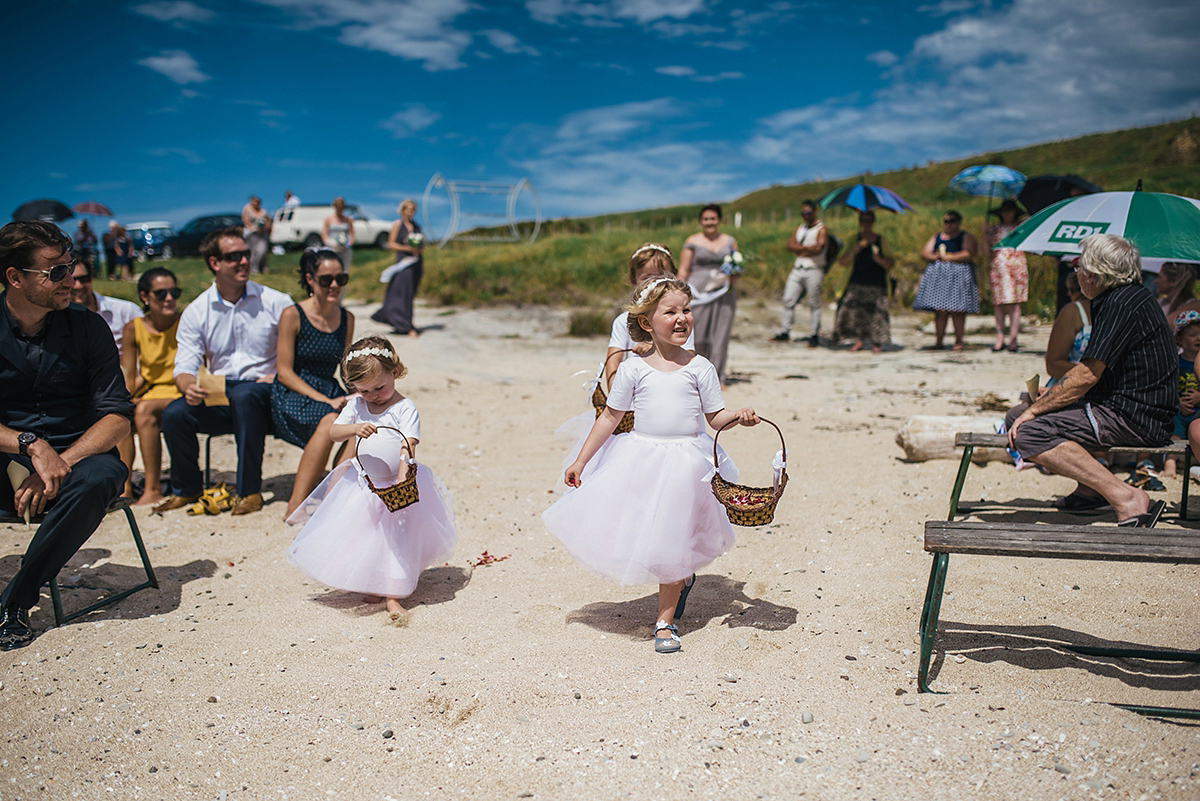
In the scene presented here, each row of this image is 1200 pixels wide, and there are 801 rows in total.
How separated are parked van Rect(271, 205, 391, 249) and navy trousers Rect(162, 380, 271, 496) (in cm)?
2596

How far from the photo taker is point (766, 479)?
6.56 metres

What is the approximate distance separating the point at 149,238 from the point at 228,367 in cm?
2732

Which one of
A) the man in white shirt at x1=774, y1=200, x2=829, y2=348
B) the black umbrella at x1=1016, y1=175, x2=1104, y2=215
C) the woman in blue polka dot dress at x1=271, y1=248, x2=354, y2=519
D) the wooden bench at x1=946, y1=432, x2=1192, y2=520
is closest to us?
the wooden bench at x1=946, y1=432, x2=1192, y2=520

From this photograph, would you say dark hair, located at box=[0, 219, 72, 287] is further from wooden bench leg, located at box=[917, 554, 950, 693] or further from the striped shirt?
the striped shirt

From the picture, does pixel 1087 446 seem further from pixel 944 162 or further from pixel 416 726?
pixel 944 162

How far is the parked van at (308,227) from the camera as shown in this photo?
30.9 m

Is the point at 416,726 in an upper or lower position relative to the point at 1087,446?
lower

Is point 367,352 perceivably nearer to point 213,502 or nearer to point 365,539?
point 365,539

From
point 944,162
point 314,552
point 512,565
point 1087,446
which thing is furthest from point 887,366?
point 944,162

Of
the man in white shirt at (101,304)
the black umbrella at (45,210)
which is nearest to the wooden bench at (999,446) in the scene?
the man in white shirt at (101,304)

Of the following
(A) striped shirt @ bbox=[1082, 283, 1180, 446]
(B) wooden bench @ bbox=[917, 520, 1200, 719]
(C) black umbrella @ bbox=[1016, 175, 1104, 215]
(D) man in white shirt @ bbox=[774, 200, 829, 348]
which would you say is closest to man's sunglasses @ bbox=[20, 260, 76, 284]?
(B) wooden bench @ bbox=[917, 520, 1200, 719]

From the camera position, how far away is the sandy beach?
2.88 metres

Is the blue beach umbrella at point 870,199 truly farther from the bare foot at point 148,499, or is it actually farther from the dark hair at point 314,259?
the bare foot at point 148,499

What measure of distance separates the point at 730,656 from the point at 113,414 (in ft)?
10.9
